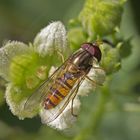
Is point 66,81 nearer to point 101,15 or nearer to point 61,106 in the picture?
point 61,106

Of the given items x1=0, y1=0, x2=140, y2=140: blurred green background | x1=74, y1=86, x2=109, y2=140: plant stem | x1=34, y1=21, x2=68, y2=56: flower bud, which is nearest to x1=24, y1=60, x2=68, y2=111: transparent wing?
x1=34, y1=21, x2=68, y2=56: flower bud

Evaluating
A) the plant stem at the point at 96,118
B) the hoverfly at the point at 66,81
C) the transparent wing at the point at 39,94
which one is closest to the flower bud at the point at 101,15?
the hoverfly at the point at 66,81

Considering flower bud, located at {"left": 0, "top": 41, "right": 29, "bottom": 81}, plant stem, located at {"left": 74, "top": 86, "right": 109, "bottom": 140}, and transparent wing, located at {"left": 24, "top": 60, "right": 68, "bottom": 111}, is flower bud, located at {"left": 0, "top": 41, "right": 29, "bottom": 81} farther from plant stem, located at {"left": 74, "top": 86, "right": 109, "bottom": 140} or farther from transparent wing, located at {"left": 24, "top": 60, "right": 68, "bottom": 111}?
plant stem, located at {"left": 74, "top": 86, "right": 109, "bottom": 140}

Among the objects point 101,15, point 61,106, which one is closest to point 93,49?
point 101,15

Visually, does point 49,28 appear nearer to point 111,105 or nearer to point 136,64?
point 111,105

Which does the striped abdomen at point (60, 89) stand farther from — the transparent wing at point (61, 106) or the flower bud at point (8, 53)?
the flower bud at point (8, 53)

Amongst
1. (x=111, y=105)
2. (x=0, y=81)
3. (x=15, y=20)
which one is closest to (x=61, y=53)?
(x=0, y=81)
